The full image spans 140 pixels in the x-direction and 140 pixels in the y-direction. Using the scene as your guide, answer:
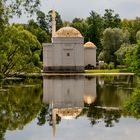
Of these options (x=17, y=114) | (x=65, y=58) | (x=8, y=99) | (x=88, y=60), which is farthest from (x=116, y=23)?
(x=17, y=114)

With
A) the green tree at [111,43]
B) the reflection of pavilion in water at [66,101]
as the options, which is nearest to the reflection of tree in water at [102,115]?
the reflection of pavilion in water at [66,101]

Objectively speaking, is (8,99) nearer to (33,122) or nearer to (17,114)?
(17,114)

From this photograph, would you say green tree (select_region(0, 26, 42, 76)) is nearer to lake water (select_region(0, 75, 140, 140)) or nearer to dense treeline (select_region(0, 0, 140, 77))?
dense treeline (select_region(0, 0, 140, 77))

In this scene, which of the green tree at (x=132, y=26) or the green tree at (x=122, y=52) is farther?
the green tree at (x=132, y=26)

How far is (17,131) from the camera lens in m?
18.5

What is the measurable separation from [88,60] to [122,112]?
66997 mm

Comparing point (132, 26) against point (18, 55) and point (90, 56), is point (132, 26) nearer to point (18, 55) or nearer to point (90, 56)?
point (90, 56)

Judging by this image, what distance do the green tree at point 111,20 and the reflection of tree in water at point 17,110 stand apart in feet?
266

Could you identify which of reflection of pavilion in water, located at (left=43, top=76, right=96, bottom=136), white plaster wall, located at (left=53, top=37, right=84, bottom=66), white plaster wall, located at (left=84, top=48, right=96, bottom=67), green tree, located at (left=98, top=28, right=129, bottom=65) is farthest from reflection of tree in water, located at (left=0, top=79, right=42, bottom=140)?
green tree, located at (left=98, top=28, right=129, bottom=65)

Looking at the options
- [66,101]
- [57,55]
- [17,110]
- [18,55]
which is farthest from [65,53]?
[17,110]

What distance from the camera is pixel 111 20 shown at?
116 meters

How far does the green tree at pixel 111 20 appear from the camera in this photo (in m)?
115

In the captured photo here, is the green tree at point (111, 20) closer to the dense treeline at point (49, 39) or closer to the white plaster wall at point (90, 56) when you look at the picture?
the dense treeline at point (49, 39)

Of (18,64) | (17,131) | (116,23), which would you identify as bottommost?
(17,131)
